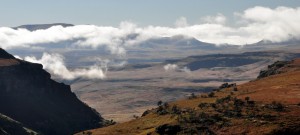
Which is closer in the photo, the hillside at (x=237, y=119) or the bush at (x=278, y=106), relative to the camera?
the hillside at (x=237, y=119)

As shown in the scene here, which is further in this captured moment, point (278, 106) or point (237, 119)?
point (278, 106)

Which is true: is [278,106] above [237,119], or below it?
above

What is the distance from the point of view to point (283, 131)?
469 ft

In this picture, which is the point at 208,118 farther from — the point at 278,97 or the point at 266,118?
the point at 278,97

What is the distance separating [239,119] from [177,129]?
19.7 m

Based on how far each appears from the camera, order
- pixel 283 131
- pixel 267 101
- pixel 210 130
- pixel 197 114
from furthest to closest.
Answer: pixel 267 101
pixel 197 114
pixel 210 130
pixel 283 131

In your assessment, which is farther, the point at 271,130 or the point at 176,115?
the point at 176,115

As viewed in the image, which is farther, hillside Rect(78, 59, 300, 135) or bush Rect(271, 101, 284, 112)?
bush Rect(271, 101, 284, 112)

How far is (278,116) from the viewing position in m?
159

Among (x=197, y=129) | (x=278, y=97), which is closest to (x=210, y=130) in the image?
(x=197, y=129)

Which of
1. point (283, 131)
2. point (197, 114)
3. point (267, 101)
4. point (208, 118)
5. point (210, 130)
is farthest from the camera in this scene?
point (267, 101)

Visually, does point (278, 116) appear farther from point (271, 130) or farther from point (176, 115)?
point (176, 115)

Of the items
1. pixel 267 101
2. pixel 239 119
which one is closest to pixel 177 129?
pixel 239 119

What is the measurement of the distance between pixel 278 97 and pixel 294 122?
48364 millimetres
